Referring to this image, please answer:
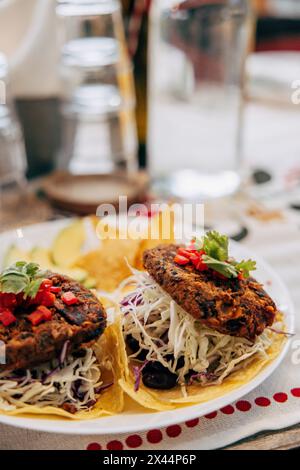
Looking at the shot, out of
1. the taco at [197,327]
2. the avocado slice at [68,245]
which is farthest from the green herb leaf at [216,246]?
the avocado slice at [68,245]

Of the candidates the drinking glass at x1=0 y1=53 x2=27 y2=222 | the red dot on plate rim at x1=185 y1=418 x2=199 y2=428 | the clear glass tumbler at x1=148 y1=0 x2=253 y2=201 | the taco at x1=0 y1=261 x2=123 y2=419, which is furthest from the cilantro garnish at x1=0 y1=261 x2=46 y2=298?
the clear glass tumbler at x1=148 y1=0 x2=253 y2=201

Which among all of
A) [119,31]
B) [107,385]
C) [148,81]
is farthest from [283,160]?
[107,385]

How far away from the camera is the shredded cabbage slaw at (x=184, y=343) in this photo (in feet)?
5.52

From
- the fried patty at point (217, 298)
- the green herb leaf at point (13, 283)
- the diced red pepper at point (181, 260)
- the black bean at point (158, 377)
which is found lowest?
the black bean at point (158, 377)

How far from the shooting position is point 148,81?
3.34 m

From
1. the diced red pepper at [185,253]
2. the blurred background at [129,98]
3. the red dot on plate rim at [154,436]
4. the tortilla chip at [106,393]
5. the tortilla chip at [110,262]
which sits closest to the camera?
the tortilla chip at [106,393]

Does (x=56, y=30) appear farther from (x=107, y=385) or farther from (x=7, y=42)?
(x=107, y=385)

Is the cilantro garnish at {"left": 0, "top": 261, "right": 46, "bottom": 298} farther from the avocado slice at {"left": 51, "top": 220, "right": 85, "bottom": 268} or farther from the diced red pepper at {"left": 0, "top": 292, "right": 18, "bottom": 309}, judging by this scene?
the avocado slice at {"left": 51, "top": 220, "right": 85, "bottom": 268}

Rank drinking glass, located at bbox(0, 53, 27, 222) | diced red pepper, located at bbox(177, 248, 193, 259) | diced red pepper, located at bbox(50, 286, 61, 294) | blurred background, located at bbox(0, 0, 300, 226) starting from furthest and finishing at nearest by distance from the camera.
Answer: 1. blurred background, located at bbox(0, 0, 300, 226)
2. drinking glass, located at bbox(0, 53, 27, 222)
3. diced red pepper, located at bbox(177, 248, 193, 259)
4. diced red pepper, located at bbox(50, 286, 61, 294)

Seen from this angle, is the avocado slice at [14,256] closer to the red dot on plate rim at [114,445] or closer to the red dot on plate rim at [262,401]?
the red dot on plate rim at [114,445]

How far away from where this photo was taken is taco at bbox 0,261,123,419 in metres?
1.52

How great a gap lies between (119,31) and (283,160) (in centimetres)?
123

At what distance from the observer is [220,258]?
1.76m

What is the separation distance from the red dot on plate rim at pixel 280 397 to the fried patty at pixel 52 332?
1.77 feet
